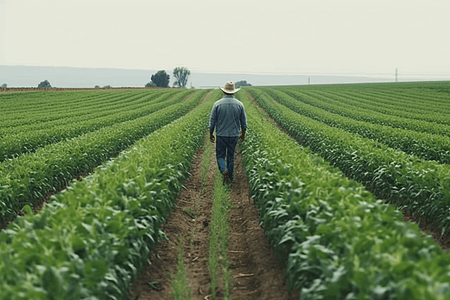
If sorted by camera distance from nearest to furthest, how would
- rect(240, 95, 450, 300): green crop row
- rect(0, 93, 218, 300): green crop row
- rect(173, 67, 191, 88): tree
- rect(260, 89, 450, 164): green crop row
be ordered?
rect(240, 95, 450, 300): green crop row → rect(0, 93, 218, 300): green crop row → rect(260, 89, 450, 164): green crop row → rect(173, 67, 191, 88): tree

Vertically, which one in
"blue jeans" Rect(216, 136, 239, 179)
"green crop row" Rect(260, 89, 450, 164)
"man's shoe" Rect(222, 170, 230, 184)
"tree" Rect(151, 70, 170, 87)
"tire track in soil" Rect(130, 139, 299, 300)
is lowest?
"tire track in soil" Rect(130, 139, 299, 300)

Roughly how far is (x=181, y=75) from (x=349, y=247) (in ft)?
539

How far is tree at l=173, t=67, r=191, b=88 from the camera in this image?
538 feet

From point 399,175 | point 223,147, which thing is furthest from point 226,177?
point 399,175

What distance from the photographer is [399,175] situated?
970 centimetres

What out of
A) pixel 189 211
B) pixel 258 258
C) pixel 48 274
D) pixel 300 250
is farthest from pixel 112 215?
pixel 189 211

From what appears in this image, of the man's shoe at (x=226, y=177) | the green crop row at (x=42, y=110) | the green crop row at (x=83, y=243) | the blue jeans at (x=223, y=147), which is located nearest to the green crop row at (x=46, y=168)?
the green crop row at (x=83, y=243)

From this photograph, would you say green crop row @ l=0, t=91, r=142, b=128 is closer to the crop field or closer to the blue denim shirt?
the crop field

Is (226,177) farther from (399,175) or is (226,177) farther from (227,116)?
(399,175)

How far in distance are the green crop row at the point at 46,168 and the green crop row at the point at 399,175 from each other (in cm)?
784

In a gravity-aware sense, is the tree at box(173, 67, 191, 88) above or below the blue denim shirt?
above

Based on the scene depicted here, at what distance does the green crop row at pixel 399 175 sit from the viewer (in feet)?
26.8

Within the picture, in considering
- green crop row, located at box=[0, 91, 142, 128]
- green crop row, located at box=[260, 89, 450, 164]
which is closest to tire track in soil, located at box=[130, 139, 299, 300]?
green crop row, located at box=[260, 89, 450, 164]

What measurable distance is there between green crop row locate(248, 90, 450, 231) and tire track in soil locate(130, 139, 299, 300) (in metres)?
3.22
